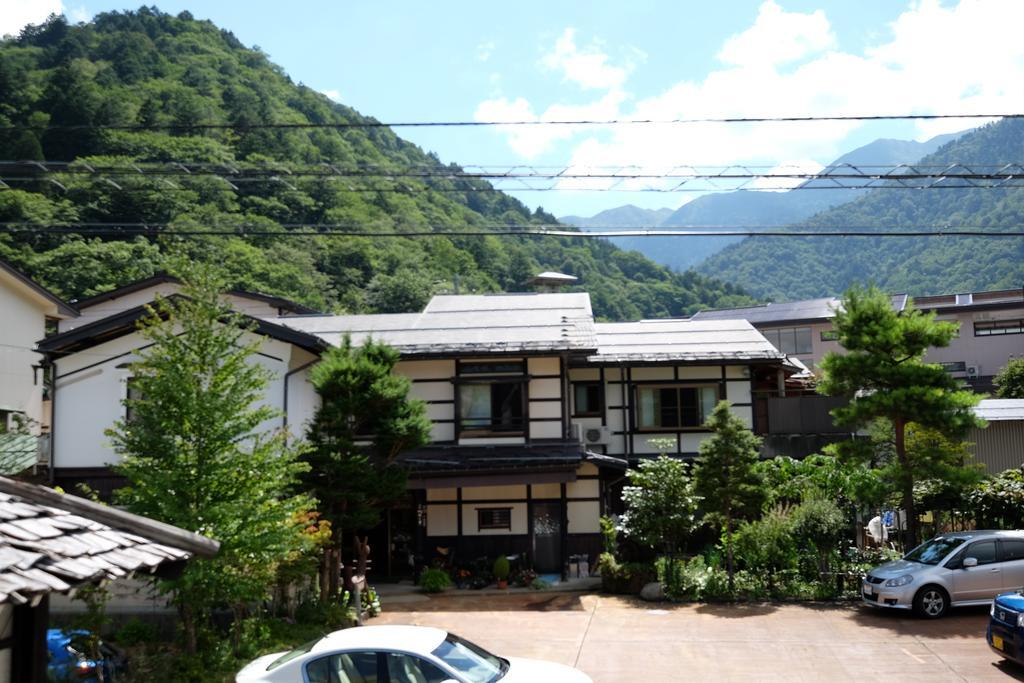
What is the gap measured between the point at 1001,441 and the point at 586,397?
37.8 ft

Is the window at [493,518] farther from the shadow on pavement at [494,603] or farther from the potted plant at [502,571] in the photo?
the shadow on pavement at [494,603]

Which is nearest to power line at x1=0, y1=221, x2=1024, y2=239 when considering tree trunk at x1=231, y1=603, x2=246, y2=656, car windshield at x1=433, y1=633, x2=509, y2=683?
car windshield at x1=433, y1=633, x2=509, y2=683

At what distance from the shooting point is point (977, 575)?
1460 cm

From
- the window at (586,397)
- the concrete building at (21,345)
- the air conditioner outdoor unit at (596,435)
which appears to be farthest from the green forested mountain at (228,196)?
the air conditioner outdoor unit at (596,435)

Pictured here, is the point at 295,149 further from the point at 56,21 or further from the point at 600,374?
the point at 600,374

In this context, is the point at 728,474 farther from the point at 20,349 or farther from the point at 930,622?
the point at 20,349

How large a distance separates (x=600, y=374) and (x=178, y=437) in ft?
48.9

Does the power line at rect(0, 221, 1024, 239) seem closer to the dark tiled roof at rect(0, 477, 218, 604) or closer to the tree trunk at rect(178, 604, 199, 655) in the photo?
the tree trunk at rect(178, 604, 199, 655)

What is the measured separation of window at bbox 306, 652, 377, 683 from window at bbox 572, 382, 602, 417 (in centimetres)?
1669

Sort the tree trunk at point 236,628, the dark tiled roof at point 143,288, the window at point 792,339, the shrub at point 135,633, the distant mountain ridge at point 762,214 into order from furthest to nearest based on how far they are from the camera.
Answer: the distant mountain ridge at point 762,214, the window at point 792,339, the dark tiled roof at point 143,288, the shrub at point 135,633, the tree trunk at point 236,628

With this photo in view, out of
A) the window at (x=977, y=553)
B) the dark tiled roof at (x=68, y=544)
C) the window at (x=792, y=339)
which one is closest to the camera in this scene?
the dark tiled roof at (x=68, y=544)

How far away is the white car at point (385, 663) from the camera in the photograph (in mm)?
8253

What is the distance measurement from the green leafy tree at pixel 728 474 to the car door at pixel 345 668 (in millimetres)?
11086

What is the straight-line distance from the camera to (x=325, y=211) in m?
55.4
